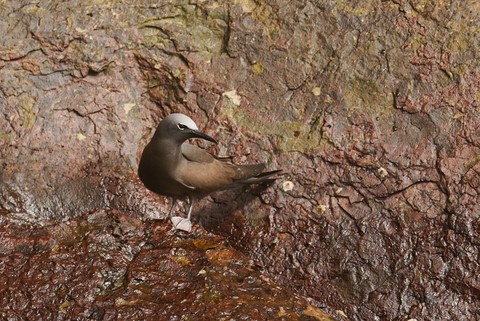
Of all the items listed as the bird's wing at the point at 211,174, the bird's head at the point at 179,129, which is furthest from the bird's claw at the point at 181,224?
the bird's head at the point at 179,129

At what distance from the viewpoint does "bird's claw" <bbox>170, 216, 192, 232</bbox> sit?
620 cm

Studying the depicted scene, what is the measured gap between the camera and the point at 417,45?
716 cm

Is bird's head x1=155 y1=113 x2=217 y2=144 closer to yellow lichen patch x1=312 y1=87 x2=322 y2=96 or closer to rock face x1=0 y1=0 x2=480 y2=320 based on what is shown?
rock face x1=0 y1=0 x2=480 y2=320

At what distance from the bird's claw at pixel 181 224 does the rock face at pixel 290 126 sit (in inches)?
19.7

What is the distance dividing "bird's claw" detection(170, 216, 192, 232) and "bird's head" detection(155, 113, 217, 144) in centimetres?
64

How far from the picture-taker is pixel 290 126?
23.1 ft

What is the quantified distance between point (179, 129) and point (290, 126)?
110 cm

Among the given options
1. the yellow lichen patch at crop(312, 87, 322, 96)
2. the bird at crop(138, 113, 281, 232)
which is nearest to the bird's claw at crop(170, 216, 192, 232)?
the bird at crop(138, 113, 281, 232)

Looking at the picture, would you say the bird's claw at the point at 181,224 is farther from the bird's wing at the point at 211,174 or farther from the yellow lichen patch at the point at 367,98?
Result: the yellow lichen patch at the point at 367,98

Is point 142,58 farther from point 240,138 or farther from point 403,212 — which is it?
point 403,212

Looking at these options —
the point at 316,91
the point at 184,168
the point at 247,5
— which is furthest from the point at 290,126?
the point at 247,5

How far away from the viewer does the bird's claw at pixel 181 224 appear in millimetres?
6199

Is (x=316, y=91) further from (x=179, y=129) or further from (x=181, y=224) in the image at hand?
(x=181, y=224)

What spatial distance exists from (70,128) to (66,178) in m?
0.51
